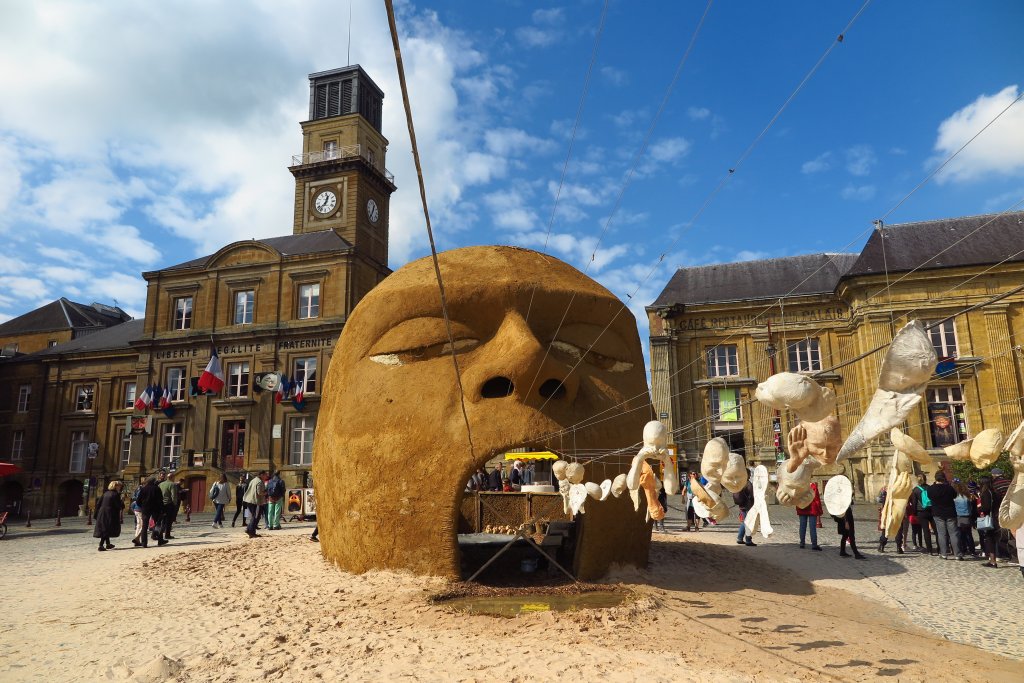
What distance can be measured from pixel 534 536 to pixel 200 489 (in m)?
23.8

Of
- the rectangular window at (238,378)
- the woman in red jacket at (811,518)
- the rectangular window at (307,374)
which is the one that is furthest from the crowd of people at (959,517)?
the rectangular window at (238,378)

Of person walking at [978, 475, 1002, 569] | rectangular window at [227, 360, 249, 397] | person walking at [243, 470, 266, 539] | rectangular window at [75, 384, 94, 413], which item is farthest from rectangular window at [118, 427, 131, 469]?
person walking at [978, 475, 1002, 569]

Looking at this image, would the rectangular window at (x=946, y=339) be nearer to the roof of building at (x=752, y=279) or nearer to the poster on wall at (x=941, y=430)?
the poster on wall at (x=941, y=430)

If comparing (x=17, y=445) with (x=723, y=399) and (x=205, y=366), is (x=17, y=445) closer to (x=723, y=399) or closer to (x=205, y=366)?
(x=205, y=366)

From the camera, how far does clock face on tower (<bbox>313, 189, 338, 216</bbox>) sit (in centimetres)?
3962

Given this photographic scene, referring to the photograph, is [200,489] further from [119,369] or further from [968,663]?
[968,663]

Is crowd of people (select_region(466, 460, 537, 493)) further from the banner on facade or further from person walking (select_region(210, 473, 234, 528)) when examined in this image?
the banner on facade

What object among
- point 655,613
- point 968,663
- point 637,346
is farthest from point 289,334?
point 968,663

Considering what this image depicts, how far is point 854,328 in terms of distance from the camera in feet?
97.5

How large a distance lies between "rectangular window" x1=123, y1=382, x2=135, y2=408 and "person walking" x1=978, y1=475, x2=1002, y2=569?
3753cm

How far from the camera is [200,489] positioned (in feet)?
101

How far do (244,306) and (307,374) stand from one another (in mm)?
5333

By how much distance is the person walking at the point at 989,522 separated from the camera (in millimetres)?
11625

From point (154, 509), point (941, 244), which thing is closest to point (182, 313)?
point (154, 509)
